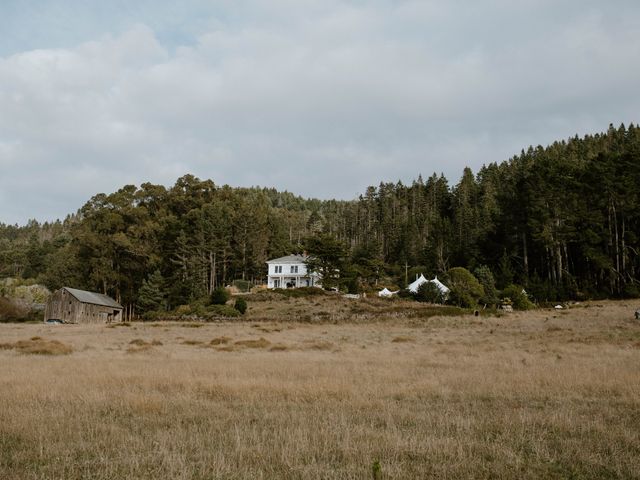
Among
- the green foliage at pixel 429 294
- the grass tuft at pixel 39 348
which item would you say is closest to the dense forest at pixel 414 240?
the green foliage at pixel 429 294

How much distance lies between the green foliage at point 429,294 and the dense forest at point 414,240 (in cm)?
957

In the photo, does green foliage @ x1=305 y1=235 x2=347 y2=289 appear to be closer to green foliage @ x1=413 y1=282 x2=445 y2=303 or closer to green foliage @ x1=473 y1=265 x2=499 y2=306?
green foliage @ x1=413 y1=282 x2=445 y2=303

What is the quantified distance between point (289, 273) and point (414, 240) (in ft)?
85.9

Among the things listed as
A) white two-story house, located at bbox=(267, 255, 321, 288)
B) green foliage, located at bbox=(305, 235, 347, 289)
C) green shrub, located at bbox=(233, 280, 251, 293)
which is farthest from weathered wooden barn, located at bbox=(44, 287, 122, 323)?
green foliage, located at bbox=(305, 235, 347, 289)

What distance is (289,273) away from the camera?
77188 millimetres

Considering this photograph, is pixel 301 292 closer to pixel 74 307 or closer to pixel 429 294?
pixel 429 294

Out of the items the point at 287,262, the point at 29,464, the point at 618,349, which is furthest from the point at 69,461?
the point at 287,262

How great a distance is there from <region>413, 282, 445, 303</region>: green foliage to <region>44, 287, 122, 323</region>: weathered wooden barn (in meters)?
39.2

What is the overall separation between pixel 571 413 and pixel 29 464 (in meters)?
8.31

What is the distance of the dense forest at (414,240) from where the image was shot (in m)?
59.6

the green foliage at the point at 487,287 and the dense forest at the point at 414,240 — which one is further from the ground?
the dense forest at the point at 414,240

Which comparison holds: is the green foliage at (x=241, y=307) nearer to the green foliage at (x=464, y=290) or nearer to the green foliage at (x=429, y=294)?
the green foliage at (x=429, y=294)

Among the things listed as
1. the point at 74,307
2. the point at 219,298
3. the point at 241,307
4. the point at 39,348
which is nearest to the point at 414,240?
the point at 219,298

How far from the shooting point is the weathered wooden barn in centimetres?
5825
